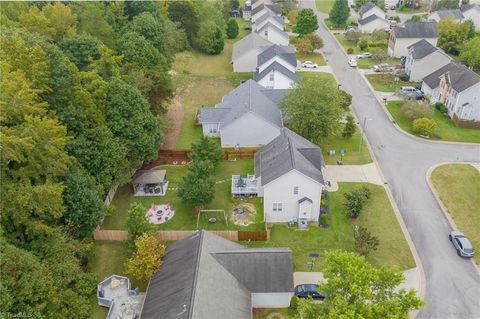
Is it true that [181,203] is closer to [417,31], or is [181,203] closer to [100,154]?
[100,154]

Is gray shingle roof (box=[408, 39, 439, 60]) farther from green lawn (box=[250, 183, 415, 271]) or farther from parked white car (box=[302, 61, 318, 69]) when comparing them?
green lawn (box=[250, 183, 415, 271])

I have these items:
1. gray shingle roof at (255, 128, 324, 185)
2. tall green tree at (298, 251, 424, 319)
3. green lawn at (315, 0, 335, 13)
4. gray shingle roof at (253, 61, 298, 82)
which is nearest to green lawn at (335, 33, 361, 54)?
gray shingle roof at (253, 61, 298, 82)

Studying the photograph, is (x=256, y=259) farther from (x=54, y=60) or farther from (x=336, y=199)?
(x=54, y=60)

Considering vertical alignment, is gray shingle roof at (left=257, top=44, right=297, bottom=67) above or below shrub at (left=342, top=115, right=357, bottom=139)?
above

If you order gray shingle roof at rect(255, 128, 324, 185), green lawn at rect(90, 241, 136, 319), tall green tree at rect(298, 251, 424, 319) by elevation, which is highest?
→ tall green tree at rect(298, 251, 424, 319)

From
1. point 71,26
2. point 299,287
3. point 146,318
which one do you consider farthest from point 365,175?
point 71,26

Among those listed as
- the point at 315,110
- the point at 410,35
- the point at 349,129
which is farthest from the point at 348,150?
the point at 410,35
